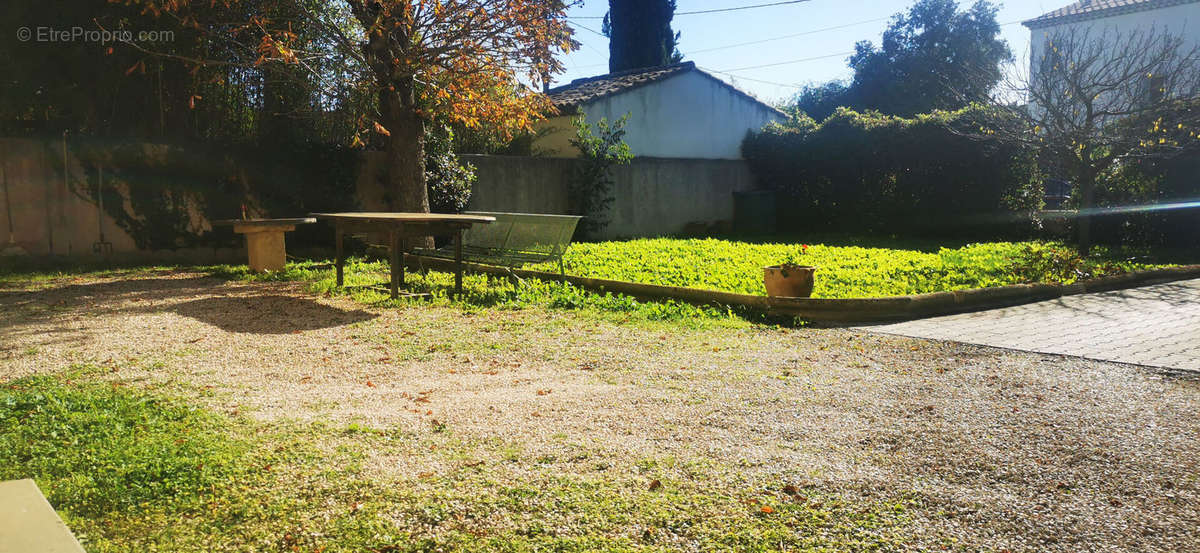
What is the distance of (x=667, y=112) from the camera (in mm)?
20359

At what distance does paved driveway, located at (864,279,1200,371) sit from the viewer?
18.0 ft

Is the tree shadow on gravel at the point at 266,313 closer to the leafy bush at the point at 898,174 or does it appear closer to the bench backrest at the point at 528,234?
the bench backrest at the point at 528,234

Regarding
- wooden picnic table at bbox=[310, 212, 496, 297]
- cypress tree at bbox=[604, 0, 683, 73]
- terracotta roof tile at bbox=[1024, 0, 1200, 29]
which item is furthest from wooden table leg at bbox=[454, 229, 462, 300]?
terracotta roof tile at bbox=[1024, 0, 1200, 29]

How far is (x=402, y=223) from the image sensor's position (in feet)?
25.4

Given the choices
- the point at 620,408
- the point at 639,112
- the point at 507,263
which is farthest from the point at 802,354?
the point at 639,112

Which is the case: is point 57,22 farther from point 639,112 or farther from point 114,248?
point 639,112

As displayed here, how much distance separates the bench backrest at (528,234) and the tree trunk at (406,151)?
180cm

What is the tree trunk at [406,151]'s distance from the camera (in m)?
10.7

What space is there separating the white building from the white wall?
9.12m

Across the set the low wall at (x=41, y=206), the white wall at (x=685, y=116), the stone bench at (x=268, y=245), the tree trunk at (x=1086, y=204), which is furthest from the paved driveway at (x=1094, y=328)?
the white wall at (x=685, y=116)

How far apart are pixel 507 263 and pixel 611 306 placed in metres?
1.58

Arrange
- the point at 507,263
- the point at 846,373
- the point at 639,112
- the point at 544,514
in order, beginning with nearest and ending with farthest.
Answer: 1. the point at 544,514
2. the point at 846,373
3. the point at 507,263
4. the point at 639,112

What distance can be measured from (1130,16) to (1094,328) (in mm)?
23337

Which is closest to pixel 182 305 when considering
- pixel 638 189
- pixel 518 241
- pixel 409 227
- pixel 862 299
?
pixel 409 227
